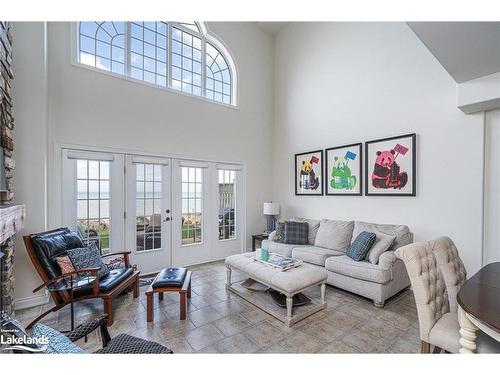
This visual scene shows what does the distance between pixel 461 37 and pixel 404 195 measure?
221cm

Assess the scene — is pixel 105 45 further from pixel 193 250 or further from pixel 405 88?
pixel 405 88

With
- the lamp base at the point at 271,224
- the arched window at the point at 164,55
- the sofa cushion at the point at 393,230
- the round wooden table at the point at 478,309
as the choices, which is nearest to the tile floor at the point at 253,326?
the sofa cushion at the point at 393,230

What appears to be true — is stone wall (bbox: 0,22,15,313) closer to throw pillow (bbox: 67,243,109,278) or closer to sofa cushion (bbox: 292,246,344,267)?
throw pillow (bbox: 67,243,109,278)

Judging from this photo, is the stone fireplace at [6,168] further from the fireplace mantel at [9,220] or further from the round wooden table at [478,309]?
the round wooden table at [478,309]

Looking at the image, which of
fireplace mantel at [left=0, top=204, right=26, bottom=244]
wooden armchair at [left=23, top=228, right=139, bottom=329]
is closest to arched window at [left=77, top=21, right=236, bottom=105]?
fireplace mantel at [left=0, top=204, right=26, bottom=244]

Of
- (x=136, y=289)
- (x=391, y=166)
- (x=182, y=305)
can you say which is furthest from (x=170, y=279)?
(x=391, y=166)

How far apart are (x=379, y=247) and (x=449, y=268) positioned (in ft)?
4.59

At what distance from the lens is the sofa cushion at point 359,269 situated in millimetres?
2797

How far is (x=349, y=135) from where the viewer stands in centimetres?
416

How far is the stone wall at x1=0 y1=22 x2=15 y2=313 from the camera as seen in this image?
7.00 ft

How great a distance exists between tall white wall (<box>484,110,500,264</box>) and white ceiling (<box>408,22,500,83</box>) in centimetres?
76

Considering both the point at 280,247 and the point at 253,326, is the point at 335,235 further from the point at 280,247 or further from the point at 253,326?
the point at 253,326
